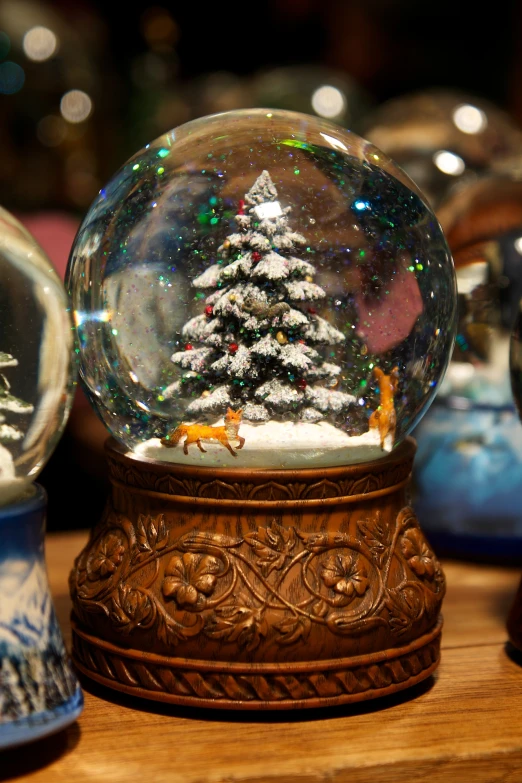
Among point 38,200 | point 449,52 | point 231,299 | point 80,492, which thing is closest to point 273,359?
point 231,299

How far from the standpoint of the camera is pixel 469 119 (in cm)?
225

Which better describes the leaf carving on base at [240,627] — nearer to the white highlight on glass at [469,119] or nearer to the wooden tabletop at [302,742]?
the wooden tabletop at [302,742]

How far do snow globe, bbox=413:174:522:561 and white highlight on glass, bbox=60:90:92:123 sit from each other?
1944mm

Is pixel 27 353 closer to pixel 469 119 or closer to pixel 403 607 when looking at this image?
pixel 403 607

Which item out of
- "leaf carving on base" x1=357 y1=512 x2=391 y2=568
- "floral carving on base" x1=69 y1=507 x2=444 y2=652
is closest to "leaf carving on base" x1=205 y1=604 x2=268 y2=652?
"floral carving on base" x1=69 y1=507 x2=444 y2=652

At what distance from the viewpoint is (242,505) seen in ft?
3.66

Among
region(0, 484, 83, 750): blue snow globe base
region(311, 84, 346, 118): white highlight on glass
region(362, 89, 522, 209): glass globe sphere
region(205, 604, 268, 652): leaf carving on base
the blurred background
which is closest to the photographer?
region(0, 484, 83, 750): blue snow globe base

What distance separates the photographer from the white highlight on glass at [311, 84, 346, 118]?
2822 millimetres

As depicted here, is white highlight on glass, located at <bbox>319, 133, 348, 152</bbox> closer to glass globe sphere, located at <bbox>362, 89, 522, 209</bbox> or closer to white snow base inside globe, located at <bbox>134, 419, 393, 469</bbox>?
white snow base inside globe, located at <bbox>134, 419, 393, 469</bbox>

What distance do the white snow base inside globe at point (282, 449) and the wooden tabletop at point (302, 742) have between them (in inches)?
10.3

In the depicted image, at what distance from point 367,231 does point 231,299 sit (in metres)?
0.16

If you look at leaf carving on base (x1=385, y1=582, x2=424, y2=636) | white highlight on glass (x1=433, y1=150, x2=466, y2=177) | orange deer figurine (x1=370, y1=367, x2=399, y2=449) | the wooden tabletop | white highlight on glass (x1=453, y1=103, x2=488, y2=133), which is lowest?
the wooden tabletop

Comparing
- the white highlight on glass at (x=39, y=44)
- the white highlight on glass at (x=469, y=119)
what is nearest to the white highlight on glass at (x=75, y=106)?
the white highlight on glass at (x=39, y=44)

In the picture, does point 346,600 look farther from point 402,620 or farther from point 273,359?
point 273,359
